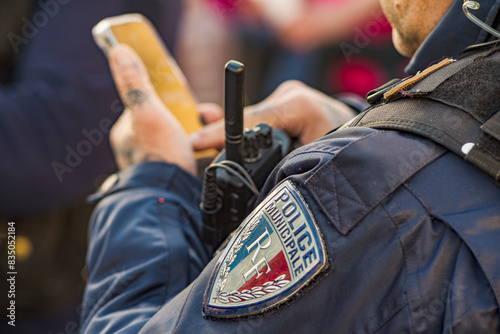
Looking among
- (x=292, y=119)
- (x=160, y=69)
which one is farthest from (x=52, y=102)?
(x=292, y=119)

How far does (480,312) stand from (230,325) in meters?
0.25

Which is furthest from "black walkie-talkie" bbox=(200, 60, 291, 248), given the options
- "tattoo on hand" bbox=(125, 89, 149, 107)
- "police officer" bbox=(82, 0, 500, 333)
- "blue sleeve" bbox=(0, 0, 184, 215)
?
"blue sleeve" bbox=(0, 0, 184, 215)

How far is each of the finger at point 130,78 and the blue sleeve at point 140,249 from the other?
16 cm

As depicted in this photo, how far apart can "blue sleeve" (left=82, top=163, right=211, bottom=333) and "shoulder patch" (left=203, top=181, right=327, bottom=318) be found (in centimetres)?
20

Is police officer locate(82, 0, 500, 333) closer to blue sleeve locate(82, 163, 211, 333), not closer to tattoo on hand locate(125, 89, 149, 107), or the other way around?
blue sleeve locate(82, 163, 211, 333)

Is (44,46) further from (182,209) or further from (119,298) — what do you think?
(119,298)

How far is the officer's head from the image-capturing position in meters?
0.74

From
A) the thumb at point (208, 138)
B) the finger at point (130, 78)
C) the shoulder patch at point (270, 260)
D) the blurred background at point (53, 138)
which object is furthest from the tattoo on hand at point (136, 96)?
the shoulder patch at point (270, 260)

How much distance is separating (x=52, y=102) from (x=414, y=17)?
98cm

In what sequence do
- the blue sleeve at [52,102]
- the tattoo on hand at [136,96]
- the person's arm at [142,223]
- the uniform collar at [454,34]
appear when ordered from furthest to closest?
the blue sleeve at [52,102] < the tattoo on hand at [136,96] < the person's arm at [142,223] < the uniform collar at [454,34]

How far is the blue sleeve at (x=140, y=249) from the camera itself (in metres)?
0.78

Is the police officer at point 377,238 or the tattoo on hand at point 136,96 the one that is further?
the tattoo on hand at point 136,96

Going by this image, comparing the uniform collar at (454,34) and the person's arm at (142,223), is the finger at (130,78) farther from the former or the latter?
the uniform collar at (454,34)

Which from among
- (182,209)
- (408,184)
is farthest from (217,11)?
(408,184)
